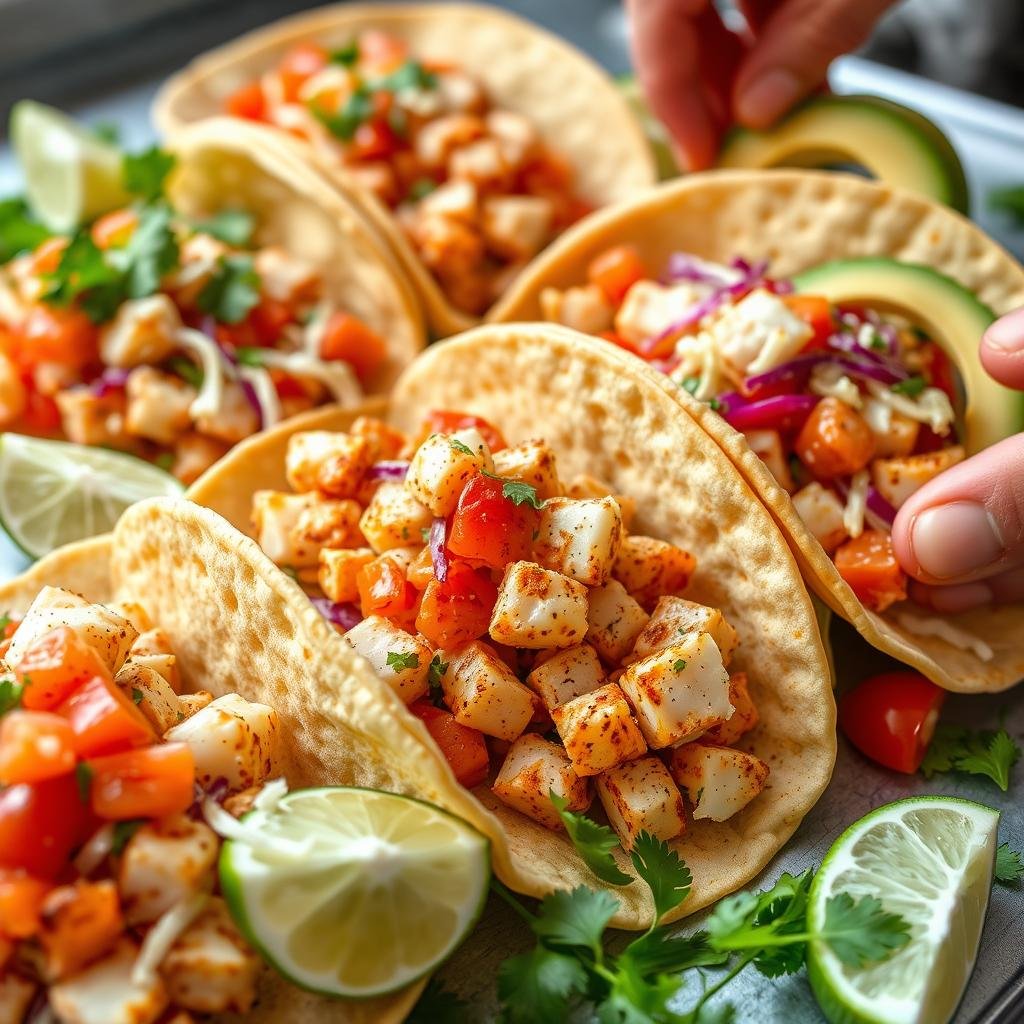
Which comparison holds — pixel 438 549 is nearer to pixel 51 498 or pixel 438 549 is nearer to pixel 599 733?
pixel 599 733

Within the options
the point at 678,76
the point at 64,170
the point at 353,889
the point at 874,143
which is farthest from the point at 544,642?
the point at 64,170

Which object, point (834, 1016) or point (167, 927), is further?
point (834, 1016)

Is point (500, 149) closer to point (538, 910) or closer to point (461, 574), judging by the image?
point (461, 574)

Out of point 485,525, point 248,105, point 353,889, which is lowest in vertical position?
point 353,889

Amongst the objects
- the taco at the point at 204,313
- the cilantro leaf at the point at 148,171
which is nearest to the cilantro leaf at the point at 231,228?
the taco at the point at 204,313

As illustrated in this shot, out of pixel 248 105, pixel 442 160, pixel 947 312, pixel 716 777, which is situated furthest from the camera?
pixel 248 105

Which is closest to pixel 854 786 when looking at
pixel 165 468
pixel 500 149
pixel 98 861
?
pixel 98 861
